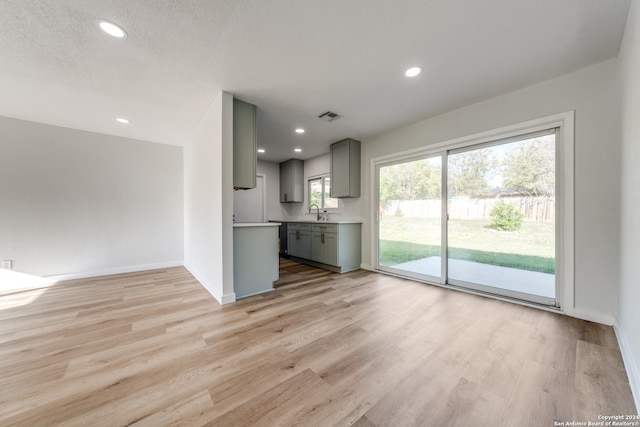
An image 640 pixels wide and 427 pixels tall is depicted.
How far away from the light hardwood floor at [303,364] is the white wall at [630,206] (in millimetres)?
156

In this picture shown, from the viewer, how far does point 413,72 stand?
7.61ft

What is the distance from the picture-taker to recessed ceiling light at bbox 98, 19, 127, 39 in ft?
5.59

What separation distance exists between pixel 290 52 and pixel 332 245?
9.83 ft

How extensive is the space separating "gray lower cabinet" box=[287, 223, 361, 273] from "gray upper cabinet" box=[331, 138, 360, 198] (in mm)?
673

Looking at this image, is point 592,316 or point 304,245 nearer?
point 592,316

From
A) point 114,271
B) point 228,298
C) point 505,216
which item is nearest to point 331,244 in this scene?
point 228,298

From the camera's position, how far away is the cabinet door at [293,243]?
5133 mm

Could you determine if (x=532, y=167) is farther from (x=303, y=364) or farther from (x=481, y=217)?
(x=303, y=364)

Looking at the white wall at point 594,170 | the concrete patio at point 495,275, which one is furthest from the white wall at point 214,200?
the white wall at point 594,170

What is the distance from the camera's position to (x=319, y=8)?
1602 millimetres

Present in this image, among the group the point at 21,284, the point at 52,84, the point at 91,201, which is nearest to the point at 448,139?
the point at 52,84

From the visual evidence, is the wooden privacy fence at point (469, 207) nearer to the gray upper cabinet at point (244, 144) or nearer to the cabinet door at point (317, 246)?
the cabinet door at point (317, 246)

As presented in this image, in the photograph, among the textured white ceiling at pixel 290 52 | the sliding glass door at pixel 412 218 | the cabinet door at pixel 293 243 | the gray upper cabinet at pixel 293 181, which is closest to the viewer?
the textured white ceiling at pixel 290 52

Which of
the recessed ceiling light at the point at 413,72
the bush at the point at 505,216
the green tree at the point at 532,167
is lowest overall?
the bush at the point at 505,216
